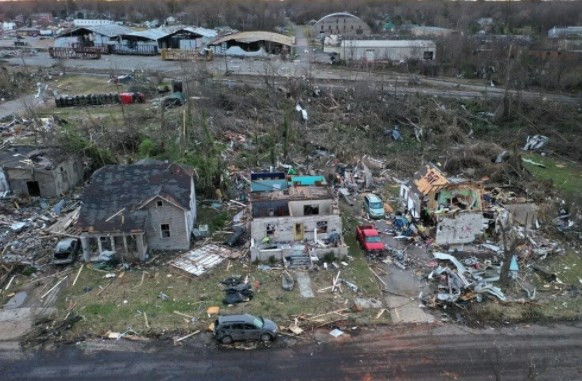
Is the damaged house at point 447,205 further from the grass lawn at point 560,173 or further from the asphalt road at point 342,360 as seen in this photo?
the grass lawn at point 560,173

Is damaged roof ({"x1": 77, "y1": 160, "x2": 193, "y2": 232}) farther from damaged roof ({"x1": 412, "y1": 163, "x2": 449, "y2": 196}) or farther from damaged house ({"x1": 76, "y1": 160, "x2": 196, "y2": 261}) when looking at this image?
damaged roof ({"x1": 412, "y1": 163, "x2": 449, "y2": 196})

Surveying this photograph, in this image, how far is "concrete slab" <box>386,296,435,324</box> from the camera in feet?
62.7

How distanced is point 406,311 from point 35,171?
76.8ft

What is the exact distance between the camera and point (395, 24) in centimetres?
11294

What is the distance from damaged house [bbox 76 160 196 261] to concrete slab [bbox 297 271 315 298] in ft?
20.6

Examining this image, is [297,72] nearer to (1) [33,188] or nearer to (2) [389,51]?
(2) [389,51]

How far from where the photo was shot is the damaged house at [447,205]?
953 inches

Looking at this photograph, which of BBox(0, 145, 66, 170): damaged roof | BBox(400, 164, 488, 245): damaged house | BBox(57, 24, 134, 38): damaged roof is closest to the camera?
BBox(400, 164, 488, 245): damaged house

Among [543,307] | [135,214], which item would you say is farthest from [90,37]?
[543,307]

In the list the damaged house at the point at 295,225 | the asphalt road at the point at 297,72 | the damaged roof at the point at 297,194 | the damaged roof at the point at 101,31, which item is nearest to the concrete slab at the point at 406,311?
the damaged house at the point at 295,225

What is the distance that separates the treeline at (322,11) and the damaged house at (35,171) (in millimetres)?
75092

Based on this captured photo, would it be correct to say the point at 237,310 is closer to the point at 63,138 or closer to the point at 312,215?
the point at 312,215

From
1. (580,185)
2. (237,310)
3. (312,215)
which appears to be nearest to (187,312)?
(237,310)

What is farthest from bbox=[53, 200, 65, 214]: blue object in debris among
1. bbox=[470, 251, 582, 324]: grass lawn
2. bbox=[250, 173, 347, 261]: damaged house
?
bbox=[470, 251, 582, 324]: grass lawn
